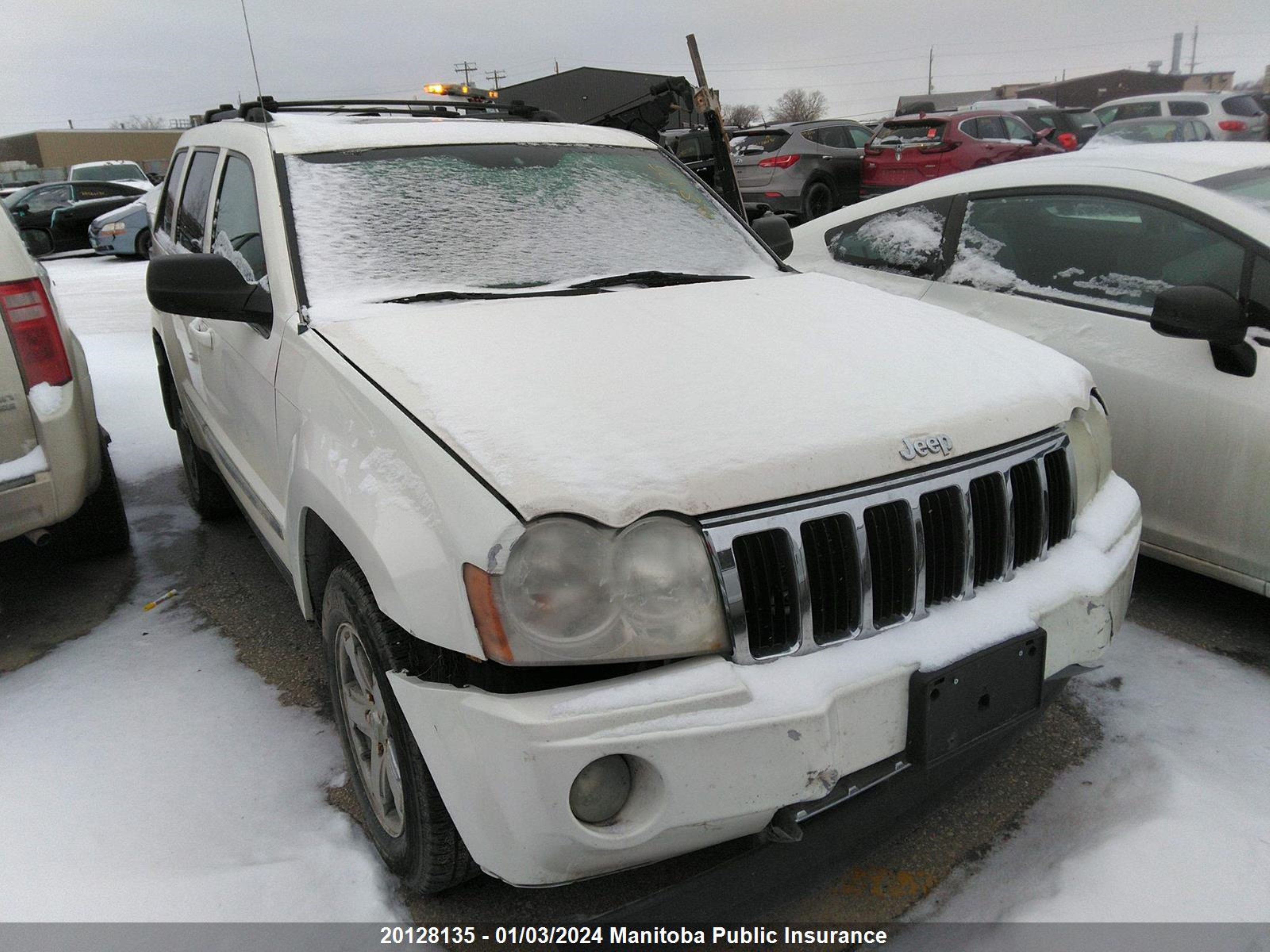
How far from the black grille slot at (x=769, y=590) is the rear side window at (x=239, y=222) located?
170cm

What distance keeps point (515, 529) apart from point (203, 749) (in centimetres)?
161

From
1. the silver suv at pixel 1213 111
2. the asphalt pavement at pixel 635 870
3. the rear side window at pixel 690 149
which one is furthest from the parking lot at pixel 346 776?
the silver suv at pixel 1213 111

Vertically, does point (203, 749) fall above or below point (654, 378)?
below

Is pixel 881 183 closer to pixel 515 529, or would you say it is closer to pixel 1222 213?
pixel 1222 213

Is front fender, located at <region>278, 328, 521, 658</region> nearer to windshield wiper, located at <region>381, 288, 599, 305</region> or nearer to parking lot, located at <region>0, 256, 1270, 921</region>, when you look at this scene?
windshield wiper, located at <region>381, 288, 599, 305</region>

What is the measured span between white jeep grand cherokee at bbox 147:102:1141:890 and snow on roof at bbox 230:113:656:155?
0.19 m

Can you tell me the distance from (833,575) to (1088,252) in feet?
8.09

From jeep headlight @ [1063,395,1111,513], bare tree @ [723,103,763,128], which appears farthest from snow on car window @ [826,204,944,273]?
bare tree @ [723,103,763,128]

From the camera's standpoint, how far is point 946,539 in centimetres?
191

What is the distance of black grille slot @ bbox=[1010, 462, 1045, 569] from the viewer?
2.07 metres

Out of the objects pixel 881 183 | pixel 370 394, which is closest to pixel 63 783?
pixel 370 394

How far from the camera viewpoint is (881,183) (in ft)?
44.0

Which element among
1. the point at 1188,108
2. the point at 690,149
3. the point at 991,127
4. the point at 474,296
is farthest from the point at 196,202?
the point at 1188,108

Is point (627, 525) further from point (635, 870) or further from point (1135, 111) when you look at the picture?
point (1135, 111)
